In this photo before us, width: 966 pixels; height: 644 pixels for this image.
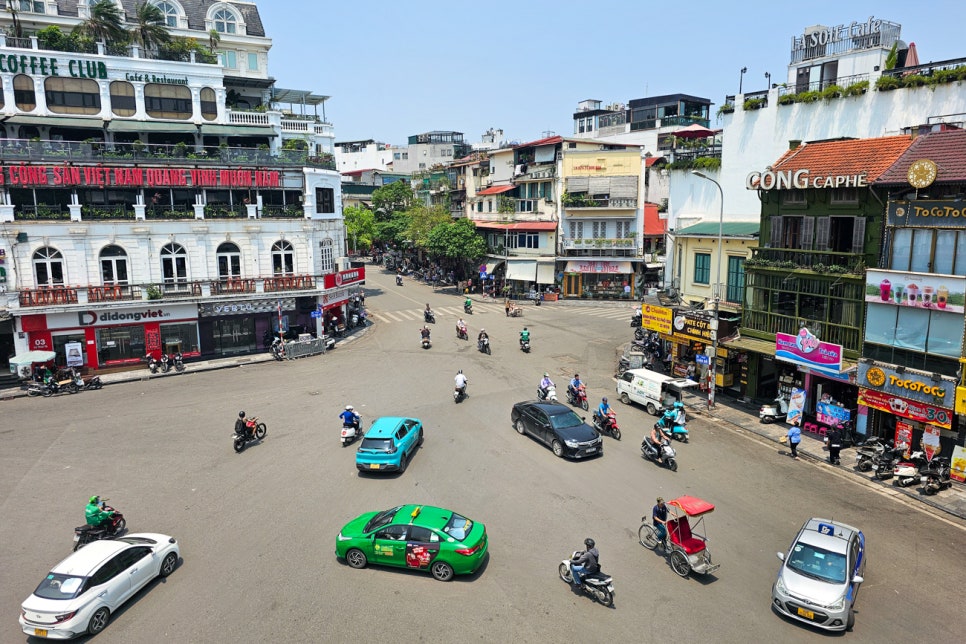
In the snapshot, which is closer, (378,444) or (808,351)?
(378,444)

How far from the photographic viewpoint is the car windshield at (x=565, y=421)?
891 inches

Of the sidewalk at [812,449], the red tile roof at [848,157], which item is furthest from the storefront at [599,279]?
the red tile roof at [848,157]

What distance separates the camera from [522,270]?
198 feet

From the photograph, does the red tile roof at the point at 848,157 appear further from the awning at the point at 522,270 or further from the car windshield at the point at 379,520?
the awning at the point at 522,270

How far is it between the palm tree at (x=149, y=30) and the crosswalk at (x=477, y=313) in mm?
24876

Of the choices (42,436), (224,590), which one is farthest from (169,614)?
(42,436)

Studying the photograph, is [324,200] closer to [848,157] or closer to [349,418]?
[349,418]

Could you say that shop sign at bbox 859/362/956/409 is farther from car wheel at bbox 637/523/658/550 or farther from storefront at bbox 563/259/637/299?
storefront at bbox 563/259/637/299

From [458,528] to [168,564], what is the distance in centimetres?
730

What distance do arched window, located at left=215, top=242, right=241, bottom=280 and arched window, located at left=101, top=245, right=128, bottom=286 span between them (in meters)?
5.19

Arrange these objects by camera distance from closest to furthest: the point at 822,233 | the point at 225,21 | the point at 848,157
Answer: the point at 848,157 → the point at 822,233 → the point at 225,21

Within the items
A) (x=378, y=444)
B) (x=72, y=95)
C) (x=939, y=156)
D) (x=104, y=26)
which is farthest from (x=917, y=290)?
(x=104, y=26)

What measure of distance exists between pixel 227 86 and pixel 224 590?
4248cm

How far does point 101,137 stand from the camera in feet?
128
